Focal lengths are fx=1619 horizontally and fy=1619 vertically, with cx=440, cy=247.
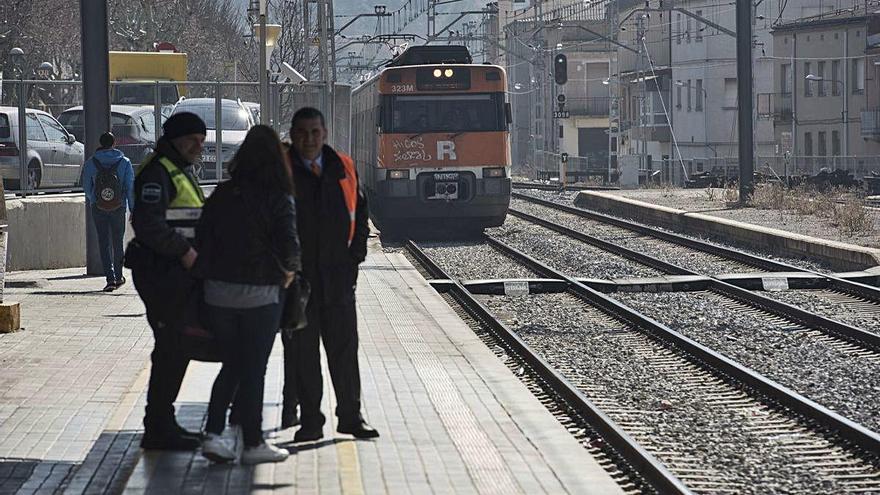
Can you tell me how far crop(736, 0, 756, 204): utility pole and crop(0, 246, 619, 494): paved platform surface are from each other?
22.7 meters

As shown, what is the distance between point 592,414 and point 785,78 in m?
66.1

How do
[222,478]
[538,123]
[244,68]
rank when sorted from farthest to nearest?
1. [538,123]
2. [244,68]
3. [222,478]

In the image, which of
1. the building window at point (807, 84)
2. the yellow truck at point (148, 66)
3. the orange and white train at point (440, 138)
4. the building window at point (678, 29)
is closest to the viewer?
the orange and white train at point (440, 138)

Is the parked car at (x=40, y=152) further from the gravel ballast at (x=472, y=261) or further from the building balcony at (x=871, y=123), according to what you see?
the building balcony at (x=871, y=123)

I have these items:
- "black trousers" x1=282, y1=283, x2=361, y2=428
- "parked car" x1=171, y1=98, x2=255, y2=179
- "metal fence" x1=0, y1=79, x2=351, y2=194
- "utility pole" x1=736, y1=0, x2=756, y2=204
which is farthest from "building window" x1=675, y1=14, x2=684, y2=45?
"black trousers" x1=282, y1=283, x2=361, y2=428

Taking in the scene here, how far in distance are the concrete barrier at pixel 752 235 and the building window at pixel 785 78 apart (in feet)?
110

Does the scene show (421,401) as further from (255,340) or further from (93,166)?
(93,166)

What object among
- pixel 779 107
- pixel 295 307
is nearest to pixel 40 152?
pixel 295 307

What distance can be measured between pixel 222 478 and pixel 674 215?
2772 centimetres

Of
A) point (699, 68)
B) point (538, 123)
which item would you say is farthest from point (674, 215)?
point (538, 123)

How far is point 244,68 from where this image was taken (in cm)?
7462

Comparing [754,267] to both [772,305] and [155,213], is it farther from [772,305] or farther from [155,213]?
[155,213]

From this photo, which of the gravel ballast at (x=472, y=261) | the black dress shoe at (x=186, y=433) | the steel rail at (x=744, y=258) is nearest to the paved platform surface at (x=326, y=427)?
the black dress shoe at (x=186, y=433)

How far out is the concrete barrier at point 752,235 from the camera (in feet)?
74.7
